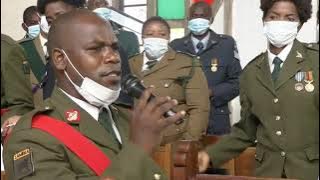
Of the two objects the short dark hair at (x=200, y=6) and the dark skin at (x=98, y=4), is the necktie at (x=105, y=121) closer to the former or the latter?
the dark skin at (x=98, y=4)

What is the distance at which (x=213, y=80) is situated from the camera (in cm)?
323

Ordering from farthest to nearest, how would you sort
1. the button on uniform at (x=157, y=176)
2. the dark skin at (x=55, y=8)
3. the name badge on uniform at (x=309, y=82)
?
the dark skin at (x=55, y=8) → the name badge on uniform at (x=309, y=82) → the button on uniform at (x=157, y=176)

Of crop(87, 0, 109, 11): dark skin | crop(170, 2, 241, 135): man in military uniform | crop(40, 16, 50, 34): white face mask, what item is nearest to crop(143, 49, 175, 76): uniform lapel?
crop(170, 2, 241, 135): man in military uniform

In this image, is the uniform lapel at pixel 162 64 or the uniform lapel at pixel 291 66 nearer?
the uniform lapel at pixel 291 66

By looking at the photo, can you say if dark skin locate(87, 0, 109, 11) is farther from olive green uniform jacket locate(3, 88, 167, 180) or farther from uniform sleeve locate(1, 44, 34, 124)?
olive green uniform jacket locate(3, 88, 167, 180)

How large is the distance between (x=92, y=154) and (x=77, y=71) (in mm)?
223

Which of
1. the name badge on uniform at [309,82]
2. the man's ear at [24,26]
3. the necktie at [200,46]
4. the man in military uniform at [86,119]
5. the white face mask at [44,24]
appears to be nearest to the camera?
the man in military uniform at [86,119]

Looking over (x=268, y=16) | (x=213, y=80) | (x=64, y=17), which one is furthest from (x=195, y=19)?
(x=64, y=17)

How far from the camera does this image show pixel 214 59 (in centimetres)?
322

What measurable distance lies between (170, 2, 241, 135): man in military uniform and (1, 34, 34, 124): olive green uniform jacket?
1.19 metres

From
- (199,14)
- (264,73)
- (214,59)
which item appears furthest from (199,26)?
(264,73)

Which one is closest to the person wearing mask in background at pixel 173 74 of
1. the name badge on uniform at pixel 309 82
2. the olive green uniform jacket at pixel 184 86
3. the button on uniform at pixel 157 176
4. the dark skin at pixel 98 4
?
the olive green uniform jacket at pixel 184 86

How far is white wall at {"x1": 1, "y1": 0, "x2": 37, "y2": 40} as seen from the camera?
2894mm

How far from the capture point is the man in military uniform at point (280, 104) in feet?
6.83
